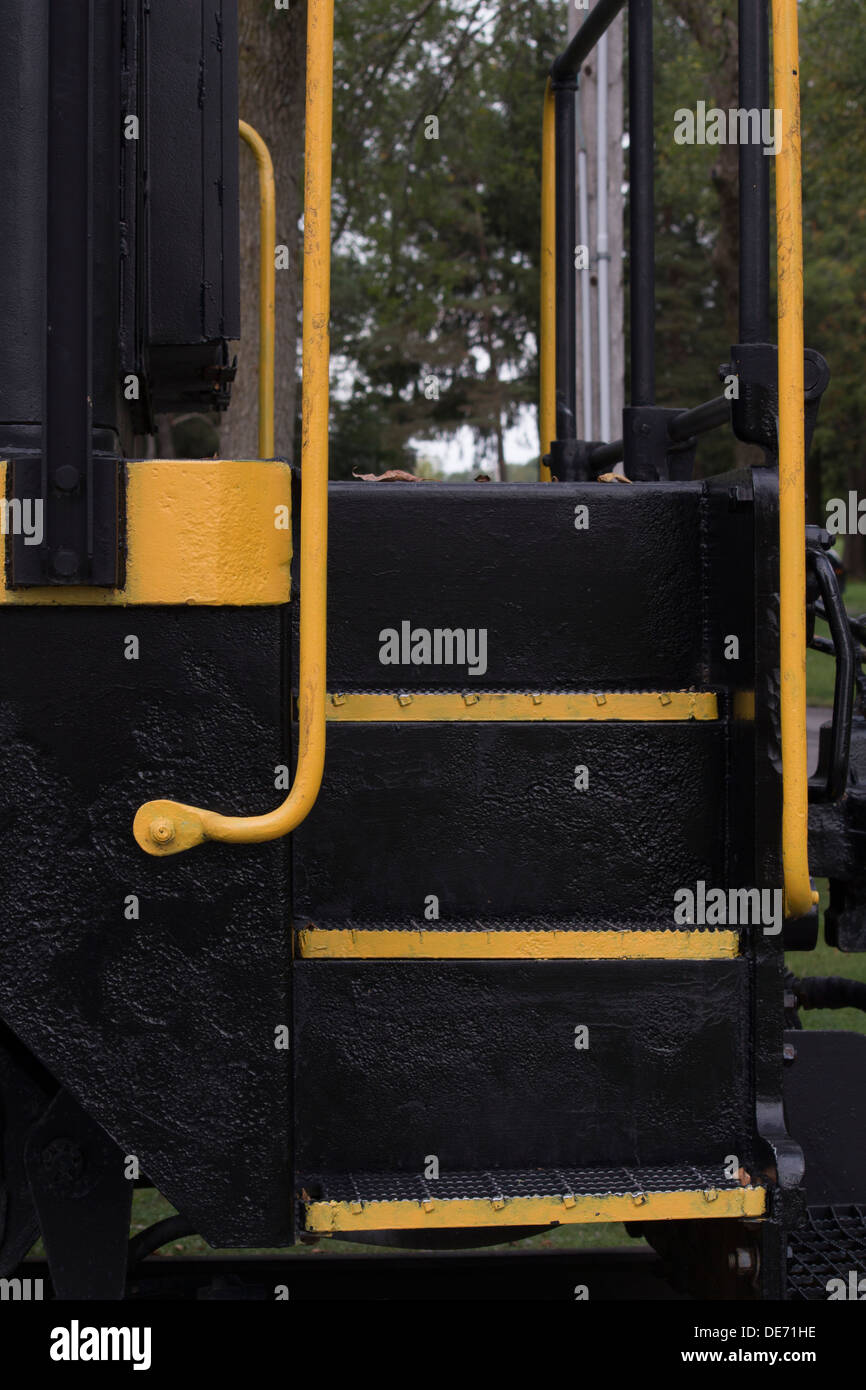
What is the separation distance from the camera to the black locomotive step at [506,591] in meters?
2.26

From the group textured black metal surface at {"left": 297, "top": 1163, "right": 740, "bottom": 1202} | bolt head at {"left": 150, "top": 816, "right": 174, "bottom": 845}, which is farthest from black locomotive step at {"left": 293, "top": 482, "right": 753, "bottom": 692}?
textured black metal surface at {"left": 297, "top": 1163, "right": 740, "bottom": 1202}

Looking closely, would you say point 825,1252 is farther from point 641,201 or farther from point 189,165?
point 189,165

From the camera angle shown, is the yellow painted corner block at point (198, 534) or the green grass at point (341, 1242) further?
the green grass at point (341, 1242)

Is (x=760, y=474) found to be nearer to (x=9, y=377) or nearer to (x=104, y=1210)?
(x=9, y=377)

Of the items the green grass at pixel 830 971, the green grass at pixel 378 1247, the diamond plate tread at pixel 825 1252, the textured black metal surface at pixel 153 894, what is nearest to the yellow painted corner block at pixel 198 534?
the textured black metal surface at pixel 153 894

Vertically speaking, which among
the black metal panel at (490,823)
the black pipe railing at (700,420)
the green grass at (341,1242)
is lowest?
the green grass at (341,1242)

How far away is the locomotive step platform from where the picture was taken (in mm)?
2029

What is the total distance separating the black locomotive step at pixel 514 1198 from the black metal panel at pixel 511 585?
28.2 inches

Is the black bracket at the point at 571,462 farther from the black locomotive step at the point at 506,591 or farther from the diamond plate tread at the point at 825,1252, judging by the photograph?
the diamond plate tread at the point at 825,1252

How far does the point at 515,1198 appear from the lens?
206cm

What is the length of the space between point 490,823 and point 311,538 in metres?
0.59

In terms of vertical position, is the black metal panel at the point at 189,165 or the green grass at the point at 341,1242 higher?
the black metal panel at the point at 189,165

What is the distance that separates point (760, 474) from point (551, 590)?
351 millimetres

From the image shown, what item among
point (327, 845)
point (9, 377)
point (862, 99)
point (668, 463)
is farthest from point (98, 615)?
point (862, 99)
